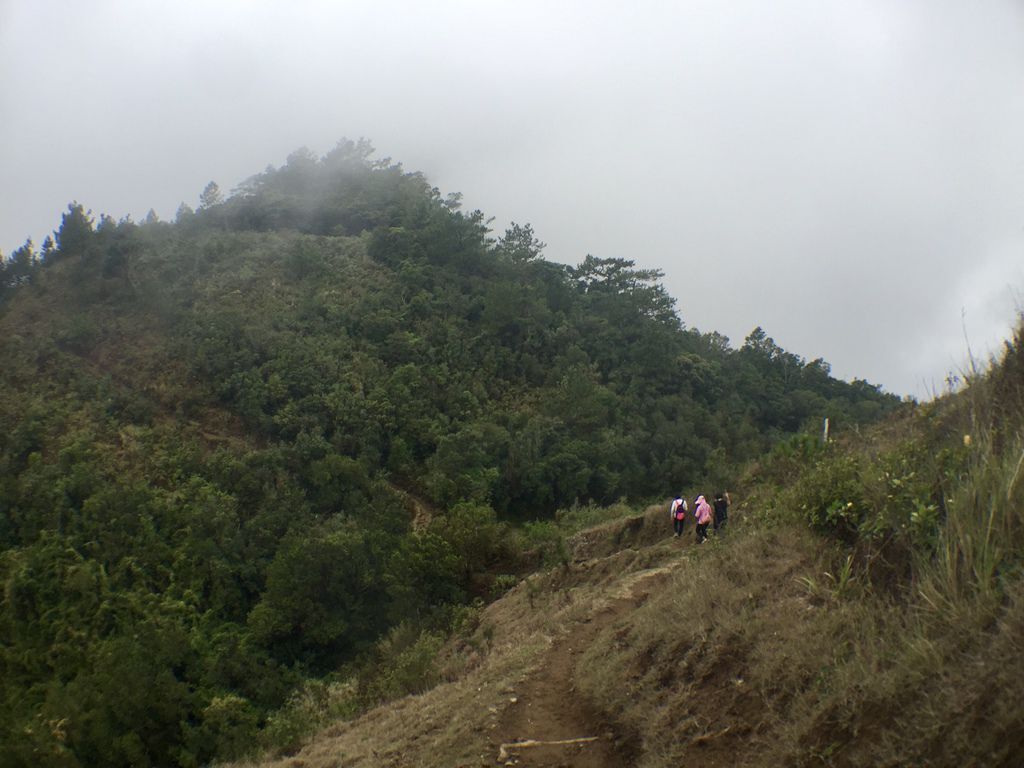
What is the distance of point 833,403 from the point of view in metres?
37.6

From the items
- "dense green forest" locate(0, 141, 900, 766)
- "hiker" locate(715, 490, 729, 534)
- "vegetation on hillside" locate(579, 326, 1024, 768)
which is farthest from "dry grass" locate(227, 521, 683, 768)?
"dense green forest" locate(0, 141, 900, 766)

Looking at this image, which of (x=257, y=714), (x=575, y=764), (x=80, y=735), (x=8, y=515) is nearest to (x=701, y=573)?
(x=575, y=764)

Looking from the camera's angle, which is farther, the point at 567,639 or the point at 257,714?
the point at 257,714

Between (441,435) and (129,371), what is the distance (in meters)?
11.6

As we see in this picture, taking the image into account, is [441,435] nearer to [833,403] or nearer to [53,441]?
[53,441]

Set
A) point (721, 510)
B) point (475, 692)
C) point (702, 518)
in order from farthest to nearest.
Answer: point (721, 510), point (702, 518), point (475, 692)

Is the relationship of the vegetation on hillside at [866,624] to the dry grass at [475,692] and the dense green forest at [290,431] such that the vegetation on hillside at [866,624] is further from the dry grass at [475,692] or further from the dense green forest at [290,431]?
the dense green forest at [290,431]

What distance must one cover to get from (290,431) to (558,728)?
74.2 feet

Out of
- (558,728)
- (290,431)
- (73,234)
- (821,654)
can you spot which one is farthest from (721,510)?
(73,234)

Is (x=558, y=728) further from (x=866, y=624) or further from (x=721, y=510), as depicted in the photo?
(x=721, y=510)

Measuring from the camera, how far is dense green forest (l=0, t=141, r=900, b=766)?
17.5 meters

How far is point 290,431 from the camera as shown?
28.2m

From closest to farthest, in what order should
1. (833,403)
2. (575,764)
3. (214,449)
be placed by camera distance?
(575,764)
(214,449)
(833,403)

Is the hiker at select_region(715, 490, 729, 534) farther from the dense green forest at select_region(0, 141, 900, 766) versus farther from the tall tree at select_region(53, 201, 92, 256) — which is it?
the tall tree at select_region(53, 201, 92, 256)
